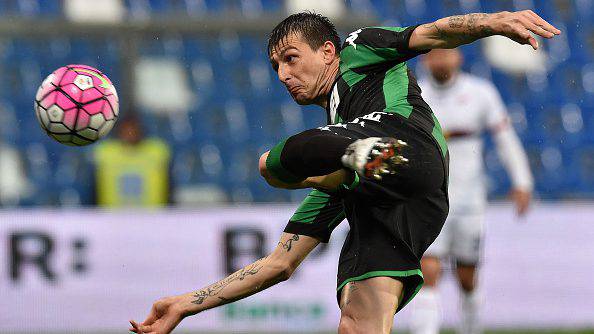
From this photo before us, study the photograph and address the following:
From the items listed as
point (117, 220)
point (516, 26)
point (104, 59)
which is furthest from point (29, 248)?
point (516, 26)

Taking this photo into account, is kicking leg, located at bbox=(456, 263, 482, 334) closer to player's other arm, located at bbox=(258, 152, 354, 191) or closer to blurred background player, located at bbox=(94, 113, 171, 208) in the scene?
blurred background player, located at bbox=(94, 113, 171, 208)

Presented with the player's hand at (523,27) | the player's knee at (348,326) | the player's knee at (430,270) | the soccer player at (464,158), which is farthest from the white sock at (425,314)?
the player's hand at (523,27)

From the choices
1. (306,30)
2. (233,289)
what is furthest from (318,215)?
(306,30)

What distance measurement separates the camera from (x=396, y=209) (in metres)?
4.65

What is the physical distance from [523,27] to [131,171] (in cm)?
619

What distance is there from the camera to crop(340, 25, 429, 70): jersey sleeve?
4.65 m

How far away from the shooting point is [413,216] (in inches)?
185

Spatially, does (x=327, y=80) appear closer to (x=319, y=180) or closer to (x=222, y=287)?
(x=319, y=180)

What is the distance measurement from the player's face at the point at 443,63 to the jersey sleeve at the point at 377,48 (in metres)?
2.99

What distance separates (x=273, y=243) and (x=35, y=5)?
12.2 feet

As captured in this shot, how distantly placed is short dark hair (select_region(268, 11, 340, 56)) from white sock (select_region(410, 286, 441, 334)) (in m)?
2.79

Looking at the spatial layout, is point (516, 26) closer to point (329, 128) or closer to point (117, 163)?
point (329, 128)

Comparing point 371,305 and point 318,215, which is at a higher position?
point 318,215

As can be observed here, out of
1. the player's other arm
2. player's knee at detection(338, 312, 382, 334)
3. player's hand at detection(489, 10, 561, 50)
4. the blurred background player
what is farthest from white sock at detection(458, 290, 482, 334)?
player's hand at detection(489, 10, 561, 50)
